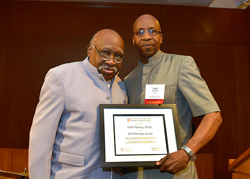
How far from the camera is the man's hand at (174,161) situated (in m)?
1.31

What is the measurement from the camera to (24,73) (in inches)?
182

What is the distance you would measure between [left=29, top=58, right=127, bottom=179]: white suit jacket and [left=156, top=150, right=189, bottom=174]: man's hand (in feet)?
1.07

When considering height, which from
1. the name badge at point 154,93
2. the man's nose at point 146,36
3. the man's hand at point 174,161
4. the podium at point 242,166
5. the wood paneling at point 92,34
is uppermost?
the wood paneling at point 92,34

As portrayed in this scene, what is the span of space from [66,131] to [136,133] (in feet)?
A: 1.34

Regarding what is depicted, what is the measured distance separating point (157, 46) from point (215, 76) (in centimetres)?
326

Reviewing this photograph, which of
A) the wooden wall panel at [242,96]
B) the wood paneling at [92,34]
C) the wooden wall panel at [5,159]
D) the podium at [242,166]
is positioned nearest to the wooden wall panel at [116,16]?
the wood paneling at [92,34]

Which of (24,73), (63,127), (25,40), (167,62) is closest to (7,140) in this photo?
(24,73)

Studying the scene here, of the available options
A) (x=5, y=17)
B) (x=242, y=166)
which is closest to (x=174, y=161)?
(x=242, y=166)

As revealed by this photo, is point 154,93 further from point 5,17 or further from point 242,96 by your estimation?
point 5,17

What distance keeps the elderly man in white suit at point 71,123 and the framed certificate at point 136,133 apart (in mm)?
101

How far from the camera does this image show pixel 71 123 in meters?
1.41

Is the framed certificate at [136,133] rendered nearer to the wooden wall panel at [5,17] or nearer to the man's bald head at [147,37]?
the man's bald head at [147,37]

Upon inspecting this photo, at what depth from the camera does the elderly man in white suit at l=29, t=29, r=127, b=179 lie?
4.40 ft

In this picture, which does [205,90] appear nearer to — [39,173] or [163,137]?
[163,137]
